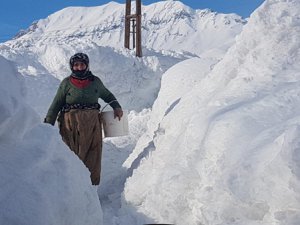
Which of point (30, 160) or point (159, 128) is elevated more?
point (30, 160)

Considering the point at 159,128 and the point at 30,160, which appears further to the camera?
the point at 159,128

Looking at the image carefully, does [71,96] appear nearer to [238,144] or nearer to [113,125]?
[113,125]

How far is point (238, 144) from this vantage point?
3.15 meters

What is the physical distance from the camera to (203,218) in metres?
3.10

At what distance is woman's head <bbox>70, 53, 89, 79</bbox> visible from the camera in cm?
429

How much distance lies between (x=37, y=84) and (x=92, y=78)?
17.5 feet

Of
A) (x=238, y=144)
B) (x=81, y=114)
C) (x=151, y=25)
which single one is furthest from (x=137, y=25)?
(x=151, y=25)

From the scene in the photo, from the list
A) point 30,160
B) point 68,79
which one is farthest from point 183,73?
point 30,160

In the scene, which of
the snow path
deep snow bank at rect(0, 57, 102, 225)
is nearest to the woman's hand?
the snow path

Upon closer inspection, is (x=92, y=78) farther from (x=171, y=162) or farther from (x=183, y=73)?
(x=183, y=73)

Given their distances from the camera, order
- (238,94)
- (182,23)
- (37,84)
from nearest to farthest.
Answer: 1. (238,94)
2. (37,84)
3. (182,23)

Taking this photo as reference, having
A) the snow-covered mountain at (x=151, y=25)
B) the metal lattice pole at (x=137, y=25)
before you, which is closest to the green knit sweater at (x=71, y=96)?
the metal lattice pole at (x=137, y=25)

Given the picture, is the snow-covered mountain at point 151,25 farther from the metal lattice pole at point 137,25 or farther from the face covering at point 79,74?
the face covering at point 79,74

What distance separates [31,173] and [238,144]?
1541 mm
